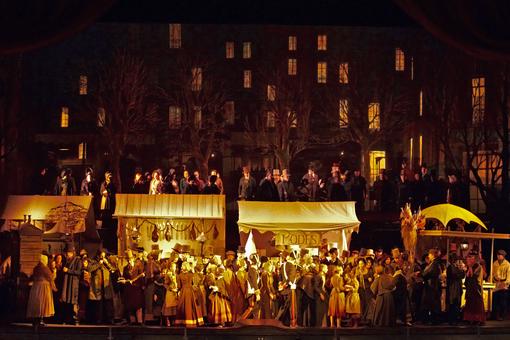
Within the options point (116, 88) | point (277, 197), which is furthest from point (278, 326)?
point (116, 88)

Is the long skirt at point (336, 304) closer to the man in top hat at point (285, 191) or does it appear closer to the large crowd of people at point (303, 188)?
the large crowd of people at point (303, 188)

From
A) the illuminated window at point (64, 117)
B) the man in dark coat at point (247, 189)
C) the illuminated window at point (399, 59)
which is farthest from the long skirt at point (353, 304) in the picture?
the illuminated window at point (64, 117)

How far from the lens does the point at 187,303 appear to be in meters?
18.3

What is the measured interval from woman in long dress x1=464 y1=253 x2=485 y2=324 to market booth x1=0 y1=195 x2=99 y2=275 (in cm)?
830

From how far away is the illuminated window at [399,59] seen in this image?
46000mm

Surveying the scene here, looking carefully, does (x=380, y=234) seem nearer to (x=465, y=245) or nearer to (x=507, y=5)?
(x=465, y=245)

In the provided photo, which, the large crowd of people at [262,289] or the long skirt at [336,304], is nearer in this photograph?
the large crowd of people at [262,289]

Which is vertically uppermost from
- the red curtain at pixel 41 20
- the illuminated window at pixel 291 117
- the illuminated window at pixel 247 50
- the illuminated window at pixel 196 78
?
the illuminated window at pixel 247 50

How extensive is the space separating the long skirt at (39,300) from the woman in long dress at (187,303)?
233cm

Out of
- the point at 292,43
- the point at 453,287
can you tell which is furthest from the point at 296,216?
the point at 292,43

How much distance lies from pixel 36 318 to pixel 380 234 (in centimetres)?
983

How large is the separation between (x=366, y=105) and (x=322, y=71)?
259 inches

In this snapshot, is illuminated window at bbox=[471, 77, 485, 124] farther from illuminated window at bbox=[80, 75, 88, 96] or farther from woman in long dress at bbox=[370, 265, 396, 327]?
illuminated window at bbox=[80, 75, 88, 96]

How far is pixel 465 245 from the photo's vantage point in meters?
20.0
